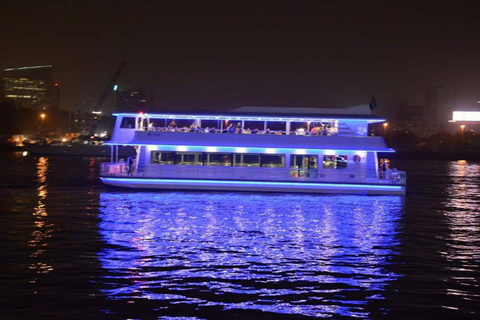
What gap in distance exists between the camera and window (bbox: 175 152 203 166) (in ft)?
131

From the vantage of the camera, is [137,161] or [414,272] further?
[137,161]

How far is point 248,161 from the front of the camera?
3984 cm

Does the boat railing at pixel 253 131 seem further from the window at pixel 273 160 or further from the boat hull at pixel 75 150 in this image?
the boat hull at pixel 75 150

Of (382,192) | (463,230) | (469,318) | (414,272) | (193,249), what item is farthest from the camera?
(382,192)

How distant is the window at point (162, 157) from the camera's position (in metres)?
40.0

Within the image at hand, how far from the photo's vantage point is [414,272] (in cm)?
1877

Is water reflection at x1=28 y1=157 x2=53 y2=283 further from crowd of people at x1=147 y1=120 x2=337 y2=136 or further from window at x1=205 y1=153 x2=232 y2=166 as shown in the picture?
window at x1=205 y1=153 x2=232 y2=166

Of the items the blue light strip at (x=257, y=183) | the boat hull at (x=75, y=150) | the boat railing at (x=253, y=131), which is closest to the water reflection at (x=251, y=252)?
the blue light strip at (x=257, y=183)

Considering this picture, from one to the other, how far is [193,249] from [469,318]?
10022 millimetres

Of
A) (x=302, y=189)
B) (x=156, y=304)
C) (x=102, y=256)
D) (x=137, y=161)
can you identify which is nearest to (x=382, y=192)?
(x=302, y=189)

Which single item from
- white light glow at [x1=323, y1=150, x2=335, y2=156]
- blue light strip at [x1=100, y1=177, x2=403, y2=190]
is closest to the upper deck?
white light glow at [x1=323, y1=150, x2=335, y2=156]

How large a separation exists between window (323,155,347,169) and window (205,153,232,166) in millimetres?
6502

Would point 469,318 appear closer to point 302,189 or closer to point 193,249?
point 193,249

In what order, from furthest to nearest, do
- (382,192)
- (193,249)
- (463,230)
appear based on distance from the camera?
(382,192) < (463,230) < (193,249)
